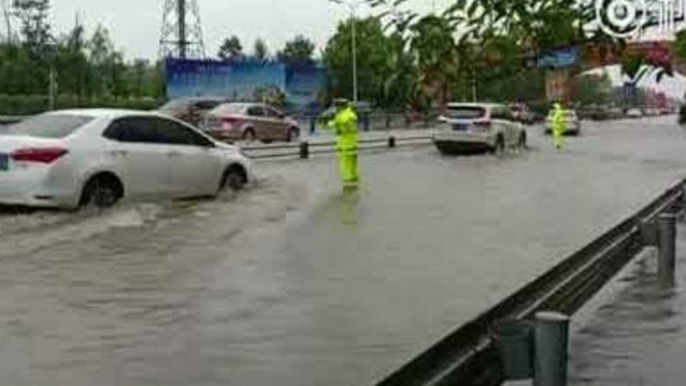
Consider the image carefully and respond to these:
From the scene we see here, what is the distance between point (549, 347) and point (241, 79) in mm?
67718

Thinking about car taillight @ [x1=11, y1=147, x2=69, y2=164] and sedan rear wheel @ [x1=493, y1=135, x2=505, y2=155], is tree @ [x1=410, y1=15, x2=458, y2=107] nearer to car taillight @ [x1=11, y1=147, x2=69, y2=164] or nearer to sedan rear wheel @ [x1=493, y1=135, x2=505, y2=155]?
car taillight @ [x1=11, y1=147, x2=69, y2=164]

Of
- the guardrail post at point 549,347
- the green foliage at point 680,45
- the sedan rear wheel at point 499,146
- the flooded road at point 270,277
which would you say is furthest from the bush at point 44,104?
the green foliage at point 680,45

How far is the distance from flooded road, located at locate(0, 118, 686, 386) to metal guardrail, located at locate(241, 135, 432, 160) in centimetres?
1204

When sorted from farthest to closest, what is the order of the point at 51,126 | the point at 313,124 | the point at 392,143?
the point at 313,124
the point at 392,143
the point at 51,126

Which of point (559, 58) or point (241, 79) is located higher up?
point (559, 58)

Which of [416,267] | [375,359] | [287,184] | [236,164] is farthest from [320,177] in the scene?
[375,359]

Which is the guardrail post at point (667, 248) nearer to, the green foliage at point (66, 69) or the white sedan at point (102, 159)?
the white sedan at point (102, 159)

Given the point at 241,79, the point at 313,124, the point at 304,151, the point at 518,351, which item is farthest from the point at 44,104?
the point at 518,351

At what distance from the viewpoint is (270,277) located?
13344 mm

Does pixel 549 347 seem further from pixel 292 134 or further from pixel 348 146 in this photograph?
pixel 292 134

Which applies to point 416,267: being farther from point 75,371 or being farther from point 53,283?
point 75,371

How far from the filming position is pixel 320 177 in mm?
29031

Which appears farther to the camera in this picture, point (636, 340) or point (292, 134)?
point (292, 134)

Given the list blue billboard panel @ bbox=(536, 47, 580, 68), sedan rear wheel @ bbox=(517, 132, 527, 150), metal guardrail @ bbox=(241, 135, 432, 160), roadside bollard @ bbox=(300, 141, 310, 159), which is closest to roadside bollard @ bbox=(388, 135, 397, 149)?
metal guardrail @ bbox=(241, 135, 432, 160)
